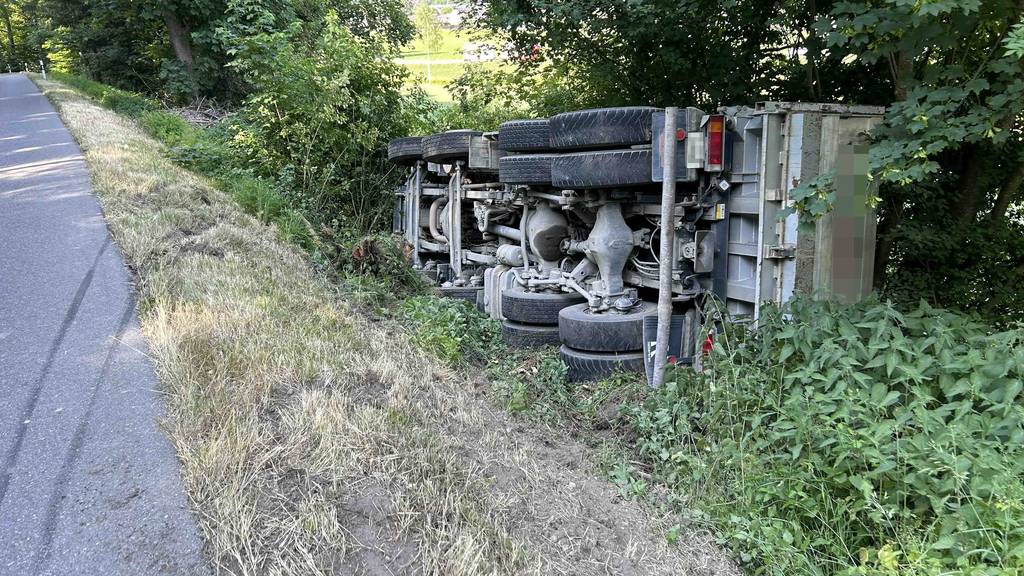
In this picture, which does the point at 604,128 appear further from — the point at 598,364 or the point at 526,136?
the point at 598,364

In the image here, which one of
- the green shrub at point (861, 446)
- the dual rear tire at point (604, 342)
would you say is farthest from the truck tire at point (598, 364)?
the green shrub at point (861, 446)

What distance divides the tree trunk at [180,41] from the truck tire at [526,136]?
15.1 meters

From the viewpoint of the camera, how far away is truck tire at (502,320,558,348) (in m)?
5.73

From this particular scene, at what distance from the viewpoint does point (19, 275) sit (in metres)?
4.81

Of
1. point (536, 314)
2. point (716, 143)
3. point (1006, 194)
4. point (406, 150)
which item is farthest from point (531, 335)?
point (1006, 194)

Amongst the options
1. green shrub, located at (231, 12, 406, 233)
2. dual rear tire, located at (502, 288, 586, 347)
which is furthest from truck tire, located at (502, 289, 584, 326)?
green shrub, located at (231, 12, 406, 233)

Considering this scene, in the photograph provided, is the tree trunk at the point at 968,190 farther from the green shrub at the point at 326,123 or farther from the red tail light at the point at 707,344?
the green shrub at the point at 326,123

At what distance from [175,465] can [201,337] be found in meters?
1.19

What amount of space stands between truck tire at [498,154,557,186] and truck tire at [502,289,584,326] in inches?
38.9

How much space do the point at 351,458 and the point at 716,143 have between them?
3.22 m

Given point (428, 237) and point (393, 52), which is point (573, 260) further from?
point (393, 52)

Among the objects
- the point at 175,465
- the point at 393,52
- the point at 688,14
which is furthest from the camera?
the point at 393,52

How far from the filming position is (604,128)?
4824 millimetres

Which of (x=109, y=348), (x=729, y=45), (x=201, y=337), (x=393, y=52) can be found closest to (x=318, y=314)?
(x=201, y=337)
